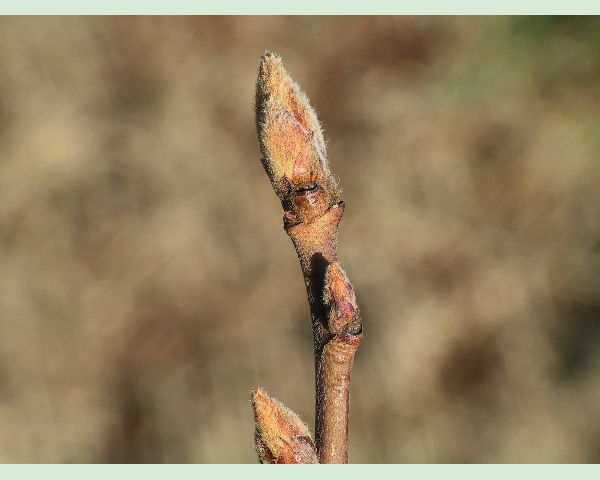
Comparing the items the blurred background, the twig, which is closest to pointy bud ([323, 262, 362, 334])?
the twig

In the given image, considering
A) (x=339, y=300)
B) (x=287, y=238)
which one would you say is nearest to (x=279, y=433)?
(x=339, y=300)

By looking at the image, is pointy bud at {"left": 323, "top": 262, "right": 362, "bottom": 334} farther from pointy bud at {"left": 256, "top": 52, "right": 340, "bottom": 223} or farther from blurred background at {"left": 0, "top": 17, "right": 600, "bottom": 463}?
blurred background at {"left": 0, "top": 17, "right": 600, "bottom": 463}

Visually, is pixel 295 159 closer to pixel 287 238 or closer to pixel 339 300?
pixel 339 300

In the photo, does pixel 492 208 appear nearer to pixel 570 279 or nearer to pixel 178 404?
pixel 570 279

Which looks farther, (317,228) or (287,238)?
(287,238)

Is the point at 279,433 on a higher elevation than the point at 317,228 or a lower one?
lower

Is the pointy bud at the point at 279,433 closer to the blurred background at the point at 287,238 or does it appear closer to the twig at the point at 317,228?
the twig at the point at 317,228
